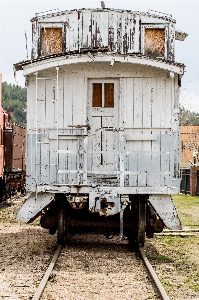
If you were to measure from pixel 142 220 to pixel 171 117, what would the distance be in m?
2.24

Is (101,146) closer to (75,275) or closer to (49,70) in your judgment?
(49,70)

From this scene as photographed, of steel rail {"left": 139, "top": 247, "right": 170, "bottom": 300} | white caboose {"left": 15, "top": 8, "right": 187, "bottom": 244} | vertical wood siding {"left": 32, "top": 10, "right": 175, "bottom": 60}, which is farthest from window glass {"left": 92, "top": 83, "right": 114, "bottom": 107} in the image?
steel rail {"left": 139, "top": 247, "right": 170, "bottom": 300}

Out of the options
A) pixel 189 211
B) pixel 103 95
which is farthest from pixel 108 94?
pixel 189 211

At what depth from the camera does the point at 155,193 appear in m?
9.57

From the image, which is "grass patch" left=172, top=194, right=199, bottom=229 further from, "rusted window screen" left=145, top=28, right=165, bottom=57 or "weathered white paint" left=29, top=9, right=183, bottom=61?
"weathered white paint" left=29, top=9, right=183, bottom=61

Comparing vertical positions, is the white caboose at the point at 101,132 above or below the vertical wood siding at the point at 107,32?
below

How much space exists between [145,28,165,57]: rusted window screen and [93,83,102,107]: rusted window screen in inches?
72.9

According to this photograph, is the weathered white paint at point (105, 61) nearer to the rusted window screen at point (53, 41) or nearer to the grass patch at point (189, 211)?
the rusted window screen at point (53, 41)

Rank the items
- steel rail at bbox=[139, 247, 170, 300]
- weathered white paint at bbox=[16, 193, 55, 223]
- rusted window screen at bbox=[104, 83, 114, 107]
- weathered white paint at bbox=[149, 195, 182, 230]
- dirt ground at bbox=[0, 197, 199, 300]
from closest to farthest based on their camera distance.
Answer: steel rail at bbox=[139, 247, 170, 300] < dirt ground at bbox=[0, 197, 199, 300] < weathered white paint at bbox=[149, 195, 182, 230] < weathered white paint at bbox=[16, 193, 55, 223] < rusted window screen at bbox=[104, 83, 114, 107]

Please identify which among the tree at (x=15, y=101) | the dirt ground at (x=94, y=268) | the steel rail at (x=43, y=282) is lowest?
the dirt ground at (x=94, y=268)

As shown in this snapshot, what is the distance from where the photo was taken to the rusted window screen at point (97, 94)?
10.6 metres

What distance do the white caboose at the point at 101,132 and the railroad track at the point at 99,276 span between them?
63cm

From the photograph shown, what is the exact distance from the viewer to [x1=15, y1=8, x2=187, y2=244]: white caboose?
9.86 meters

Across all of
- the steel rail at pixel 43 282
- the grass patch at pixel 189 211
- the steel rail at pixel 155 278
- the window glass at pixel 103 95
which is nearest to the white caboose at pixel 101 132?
the window glass at pixel 103 95
